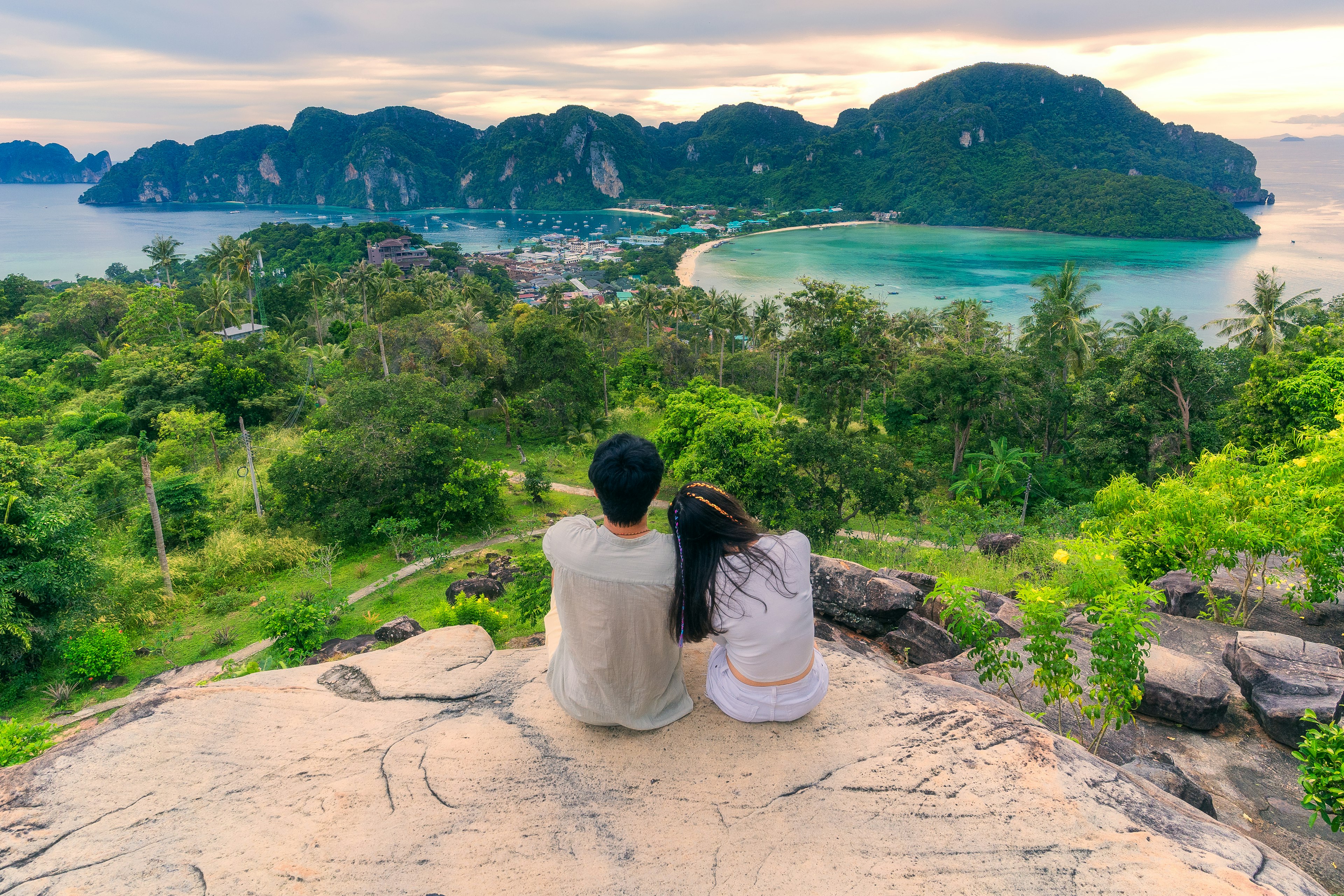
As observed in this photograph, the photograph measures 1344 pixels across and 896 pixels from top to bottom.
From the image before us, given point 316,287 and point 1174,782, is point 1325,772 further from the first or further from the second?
point 316,287

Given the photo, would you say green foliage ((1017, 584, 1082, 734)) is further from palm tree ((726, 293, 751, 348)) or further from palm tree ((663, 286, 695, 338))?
palm tree ((663, 286, 695, 338))

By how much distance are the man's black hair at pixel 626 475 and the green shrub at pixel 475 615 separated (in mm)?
10322

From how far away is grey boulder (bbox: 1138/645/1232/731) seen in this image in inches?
228

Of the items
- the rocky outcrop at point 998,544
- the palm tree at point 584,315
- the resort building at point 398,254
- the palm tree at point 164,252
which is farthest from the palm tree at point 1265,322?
the resort building at point 398,254

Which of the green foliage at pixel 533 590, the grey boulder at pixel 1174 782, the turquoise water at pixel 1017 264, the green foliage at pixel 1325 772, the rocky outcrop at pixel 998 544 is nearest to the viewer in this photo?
the green foliage at pixel 1325 772

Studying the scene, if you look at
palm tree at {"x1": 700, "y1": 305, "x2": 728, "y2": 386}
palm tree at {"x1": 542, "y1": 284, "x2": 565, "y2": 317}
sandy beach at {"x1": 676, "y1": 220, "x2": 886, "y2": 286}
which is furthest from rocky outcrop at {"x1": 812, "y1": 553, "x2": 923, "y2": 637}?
sandy beach at {"x1": 676, "y1": 220, "x2": 886, "y2": 286}

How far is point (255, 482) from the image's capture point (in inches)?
813

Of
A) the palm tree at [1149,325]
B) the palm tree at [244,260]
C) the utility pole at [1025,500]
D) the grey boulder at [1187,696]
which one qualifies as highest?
the palm tree at [244,260]

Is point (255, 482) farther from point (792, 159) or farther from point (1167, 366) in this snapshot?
point (792, 159)

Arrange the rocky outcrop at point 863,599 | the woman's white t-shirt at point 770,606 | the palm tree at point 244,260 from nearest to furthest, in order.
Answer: the woman's white t-shirt at point 770,606
the rocky outcrop at point 863,599
the palm tree at point 244,260

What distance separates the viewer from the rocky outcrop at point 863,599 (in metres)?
8.16

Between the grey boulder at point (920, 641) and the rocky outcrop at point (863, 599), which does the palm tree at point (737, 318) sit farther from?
the grey boulder at point (920, 641)

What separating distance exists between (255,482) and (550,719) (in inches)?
814

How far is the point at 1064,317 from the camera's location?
1297 inches
